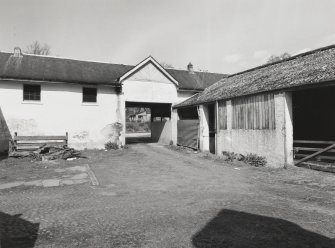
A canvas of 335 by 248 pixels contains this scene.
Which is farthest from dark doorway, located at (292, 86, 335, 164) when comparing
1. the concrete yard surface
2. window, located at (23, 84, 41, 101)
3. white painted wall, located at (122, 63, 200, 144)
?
window, located at (23, 84, 41, 101)

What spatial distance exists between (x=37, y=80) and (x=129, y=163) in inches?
372

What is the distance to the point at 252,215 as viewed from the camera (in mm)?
6109

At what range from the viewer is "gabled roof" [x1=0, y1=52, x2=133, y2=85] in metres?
18.6

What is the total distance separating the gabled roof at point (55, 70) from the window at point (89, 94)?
807 millimetres

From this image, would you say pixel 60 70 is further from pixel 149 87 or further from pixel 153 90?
pixel 153 90

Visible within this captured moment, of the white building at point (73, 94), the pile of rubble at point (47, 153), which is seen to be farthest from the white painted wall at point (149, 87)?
the pile of rubble at point (47, 153)

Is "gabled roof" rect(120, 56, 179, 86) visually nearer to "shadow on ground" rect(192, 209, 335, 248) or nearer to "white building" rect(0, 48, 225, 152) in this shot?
"white building" rect(0, 48, 225, 152)

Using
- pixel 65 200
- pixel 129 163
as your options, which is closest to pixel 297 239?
pixel 65 200

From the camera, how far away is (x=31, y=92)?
1873 centimetres

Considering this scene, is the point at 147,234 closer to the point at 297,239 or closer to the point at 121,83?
the point at 297,239

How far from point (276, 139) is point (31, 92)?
16.2m

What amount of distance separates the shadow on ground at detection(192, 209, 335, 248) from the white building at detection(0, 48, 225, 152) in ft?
52.7

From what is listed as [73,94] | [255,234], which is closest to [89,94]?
[73,94]

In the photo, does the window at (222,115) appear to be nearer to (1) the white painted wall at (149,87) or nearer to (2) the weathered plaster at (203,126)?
(2) the weathered plaster at (203,126)
